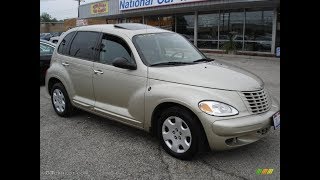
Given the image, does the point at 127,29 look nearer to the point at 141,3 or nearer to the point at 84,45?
the point at 84,45

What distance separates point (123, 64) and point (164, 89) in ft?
2.56

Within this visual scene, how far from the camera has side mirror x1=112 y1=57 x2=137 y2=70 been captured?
194 inches

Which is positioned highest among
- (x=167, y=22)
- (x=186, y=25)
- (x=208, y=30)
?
(x=167, y=22)

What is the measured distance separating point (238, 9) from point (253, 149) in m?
16.5

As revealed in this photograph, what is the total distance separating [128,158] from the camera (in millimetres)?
4535

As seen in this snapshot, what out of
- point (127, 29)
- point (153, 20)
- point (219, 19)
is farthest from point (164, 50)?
point (153, 20)

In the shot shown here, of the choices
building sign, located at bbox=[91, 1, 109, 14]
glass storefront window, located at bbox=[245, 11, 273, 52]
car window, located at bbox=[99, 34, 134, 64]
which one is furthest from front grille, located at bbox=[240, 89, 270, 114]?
building sign, located at bbox=[91, 1, 109, 14]

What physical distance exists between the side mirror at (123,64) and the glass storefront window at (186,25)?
1862 cm

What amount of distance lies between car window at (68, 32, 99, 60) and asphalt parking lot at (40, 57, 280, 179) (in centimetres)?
128

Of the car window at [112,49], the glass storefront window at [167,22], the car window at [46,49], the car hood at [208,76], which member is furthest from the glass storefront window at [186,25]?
the car hood at [208,76]

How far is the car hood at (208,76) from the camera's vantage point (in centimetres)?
438
